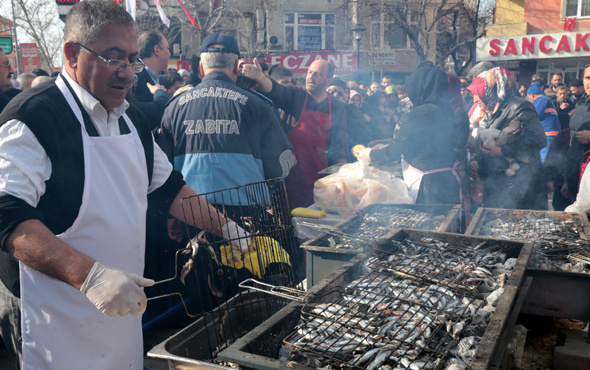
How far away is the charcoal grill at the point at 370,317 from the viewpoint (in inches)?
76.1

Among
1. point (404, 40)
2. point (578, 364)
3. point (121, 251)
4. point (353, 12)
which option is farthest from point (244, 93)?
point (404, 40)

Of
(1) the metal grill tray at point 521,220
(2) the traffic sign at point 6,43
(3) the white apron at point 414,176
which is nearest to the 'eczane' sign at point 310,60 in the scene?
(2) the traffic sign at point 6,43

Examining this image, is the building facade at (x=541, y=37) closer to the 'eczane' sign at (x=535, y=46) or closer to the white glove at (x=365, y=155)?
the 'eczane' sign at (x=535, y=46)

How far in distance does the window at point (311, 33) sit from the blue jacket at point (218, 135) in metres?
28.8

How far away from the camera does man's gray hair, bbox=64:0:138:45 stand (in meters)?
2.09

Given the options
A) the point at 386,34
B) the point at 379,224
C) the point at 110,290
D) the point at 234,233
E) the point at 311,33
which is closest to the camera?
the point at 110,290

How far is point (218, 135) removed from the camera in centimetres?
374

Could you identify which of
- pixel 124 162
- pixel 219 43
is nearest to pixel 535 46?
pixel 219 43

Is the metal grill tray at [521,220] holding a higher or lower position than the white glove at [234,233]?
lower

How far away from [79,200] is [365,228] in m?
2.59

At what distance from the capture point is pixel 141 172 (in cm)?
240

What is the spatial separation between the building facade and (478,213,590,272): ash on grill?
2218cm

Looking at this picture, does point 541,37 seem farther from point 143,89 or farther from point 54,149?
point 54,149

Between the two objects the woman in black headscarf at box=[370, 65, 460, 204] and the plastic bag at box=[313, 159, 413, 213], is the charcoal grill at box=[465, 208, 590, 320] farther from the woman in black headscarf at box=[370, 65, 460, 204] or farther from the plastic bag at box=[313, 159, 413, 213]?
the plastic bag at box=[313, 159, 413, 213]
